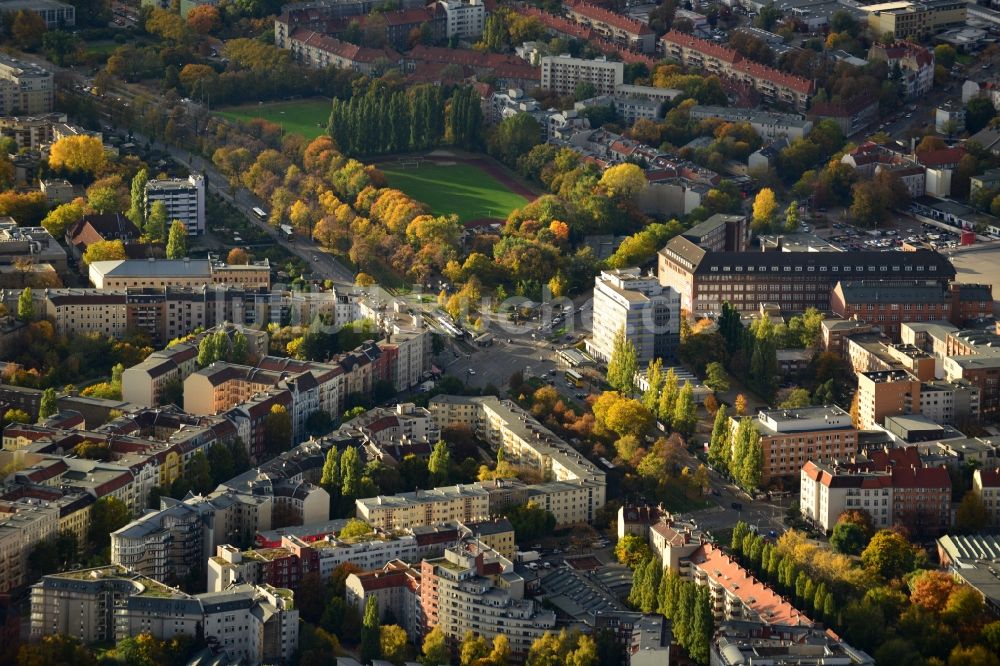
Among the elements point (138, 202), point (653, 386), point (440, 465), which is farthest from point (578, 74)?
point (440, 465)

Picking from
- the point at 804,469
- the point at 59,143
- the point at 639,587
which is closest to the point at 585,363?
the point at 804,469

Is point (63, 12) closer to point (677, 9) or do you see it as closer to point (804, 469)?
point (677, 9)

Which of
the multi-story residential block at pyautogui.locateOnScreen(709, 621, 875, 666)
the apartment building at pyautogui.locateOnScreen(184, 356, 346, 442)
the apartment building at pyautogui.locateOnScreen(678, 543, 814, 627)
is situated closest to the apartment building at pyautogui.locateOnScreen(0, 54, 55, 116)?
the apartment building at pyautogui.locateOnScreen(184, 356, 346, 442)

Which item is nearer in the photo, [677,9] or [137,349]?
[137,349]

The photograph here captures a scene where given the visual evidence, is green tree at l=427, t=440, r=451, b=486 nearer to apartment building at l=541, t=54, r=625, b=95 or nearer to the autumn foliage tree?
the autumn foliage tree

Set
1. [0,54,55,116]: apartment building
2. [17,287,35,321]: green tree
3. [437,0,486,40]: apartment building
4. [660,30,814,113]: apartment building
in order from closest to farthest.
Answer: [17,287,35,321]: green tree, [0,54,55,116]: apartment building, [660,30,814,113]: apartment building, [437,0,486,40]: apartment building

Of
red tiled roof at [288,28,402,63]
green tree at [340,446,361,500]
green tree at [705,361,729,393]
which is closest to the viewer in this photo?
green tree at [340,446,361,500]

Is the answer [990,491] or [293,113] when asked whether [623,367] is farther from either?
[293,113]
